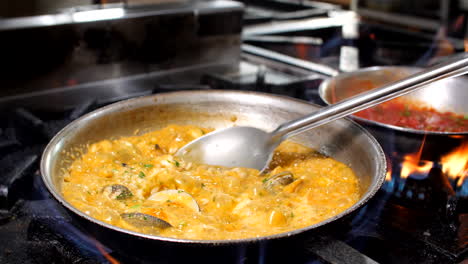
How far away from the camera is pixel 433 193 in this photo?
5.49ft

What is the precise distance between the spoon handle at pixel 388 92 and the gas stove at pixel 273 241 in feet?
0.63

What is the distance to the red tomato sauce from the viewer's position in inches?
79.7

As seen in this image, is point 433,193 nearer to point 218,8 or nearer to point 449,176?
point 449,176

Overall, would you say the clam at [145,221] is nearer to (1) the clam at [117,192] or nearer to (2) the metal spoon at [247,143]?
(1) the clam at [117,192]

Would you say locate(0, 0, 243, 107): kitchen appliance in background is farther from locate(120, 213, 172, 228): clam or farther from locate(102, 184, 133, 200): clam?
locate(120, 213, 172, 228): clam

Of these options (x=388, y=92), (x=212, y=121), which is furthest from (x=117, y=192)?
(x=388, y=92)

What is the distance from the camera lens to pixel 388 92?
1.45 metres

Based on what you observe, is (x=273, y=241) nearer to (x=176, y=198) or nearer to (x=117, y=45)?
(x=176, y=198)

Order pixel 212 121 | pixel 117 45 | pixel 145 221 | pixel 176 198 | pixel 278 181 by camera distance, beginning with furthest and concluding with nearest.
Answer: pixel 117 45 < pixel 212 121 < pixel 278 181 < pixel 176 198 < pixel 145 221

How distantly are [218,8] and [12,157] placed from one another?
1.61m

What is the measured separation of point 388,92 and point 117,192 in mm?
959

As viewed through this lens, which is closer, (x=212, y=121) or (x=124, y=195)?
(x=124, y=195)

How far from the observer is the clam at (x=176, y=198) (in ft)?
4.51

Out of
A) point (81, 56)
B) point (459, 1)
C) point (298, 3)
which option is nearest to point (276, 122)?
point (81, 56)
